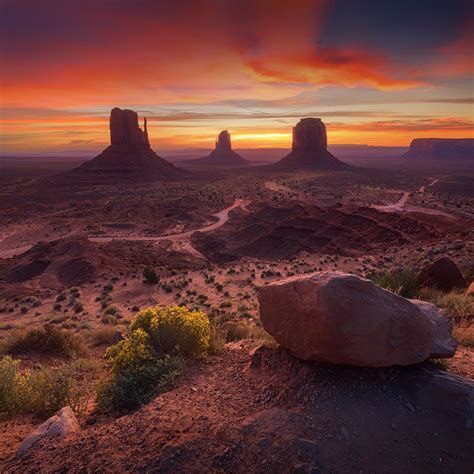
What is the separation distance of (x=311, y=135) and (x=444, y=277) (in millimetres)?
121769

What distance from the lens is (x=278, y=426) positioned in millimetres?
4680

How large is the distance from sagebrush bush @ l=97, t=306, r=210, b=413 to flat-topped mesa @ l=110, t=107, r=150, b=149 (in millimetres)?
104356

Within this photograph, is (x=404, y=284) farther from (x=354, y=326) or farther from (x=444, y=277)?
(x=354, y=326)

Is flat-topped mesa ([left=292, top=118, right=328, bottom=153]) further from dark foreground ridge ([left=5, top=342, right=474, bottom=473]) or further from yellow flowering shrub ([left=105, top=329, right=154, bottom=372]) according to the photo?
dark foreground ridge ([left=5, top=342, right=474, bottom=473])

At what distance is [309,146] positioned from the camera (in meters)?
129

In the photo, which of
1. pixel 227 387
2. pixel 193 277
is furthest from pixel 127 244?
pixel 227 387

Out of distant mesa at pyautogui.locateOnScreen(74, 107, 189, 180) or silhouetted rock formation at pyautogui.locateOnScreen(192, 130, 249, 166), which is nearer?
distant mesa at pyautogui.locateOnScreen(74, 107, 189, 180)

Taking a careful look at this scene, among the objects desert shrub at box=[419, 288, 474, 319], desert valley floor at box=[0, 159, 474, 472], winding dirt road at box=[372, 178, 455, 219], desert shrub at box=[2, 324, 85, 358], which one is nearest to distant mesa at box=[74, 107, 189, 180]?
desert valley floor at box=[0, 159, 474, 472]

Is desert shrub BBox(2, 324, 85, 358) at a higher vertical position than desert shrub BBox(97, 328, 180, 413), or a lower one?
lower

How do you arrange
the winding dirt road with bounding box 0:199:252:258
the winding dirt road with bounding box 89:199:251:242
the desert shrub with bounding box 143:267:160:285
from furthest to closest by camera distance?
the winding dirt road with bounding box 89:199:251:242, the winding dirt road with bounding box 0:199:252:258, the desert shrub with bounding box 143:267:160:285

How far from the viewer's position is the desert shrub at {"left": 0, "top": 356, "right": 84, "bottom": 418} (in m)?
6.49

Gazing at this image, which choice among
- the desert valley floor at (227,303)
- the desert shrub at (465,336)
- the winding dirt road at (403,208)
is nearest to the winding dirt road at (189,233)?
the desert valley floor at (227,303)

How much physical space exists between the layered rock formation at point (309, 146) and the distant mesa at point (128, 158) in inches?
1649

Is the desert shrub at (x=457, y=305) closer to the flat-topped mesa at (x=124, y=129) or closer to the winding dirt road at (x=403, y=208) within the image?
the winding dirt road at (x=403, y=208)
